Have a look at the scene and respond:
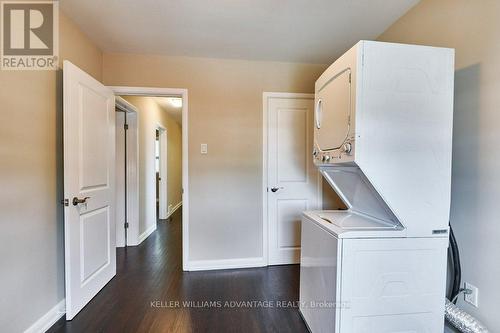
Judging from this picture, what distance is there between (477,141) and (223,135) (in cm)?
207

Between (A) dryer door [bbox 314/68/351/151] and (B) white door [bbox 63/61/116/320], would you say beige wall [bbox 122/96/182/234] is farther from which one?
(A) dryer door [bbox 314/68/351/151]

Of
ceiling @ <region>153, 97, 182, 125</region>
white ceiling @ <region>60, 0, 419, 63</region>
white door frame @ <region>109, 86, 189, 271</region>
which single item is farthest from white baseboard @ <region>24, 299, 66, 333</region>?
ceiling @ <region>153, 97, 182, 125</region>

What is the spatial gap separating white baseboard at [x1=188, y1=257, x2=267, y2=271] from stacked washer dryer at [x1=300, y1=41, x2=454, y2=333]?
56.8 inches

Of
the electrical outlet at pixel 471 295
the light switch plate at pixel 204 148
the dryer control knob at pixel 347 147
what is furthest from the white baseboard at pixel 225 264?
the dryer control knob at pixel 347 147

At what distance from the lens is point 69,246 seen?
1791 mm

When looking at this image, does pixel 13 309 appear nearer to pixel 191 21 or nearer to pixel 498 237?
pixel 191 21

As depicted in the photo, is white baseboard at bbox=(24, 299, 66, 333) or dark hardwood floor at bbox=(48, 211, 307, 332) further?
dark hardwood floor at bbox=(48, 211, 307, 332)

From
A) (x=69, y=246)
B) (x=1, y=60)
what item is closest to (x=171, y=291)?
(x=69, y=246)

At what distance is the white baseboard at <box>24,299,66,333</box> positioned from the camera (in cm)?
161

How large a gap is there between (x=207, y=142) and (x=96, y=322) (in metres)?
1.80

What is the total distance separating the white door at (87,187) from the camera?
180 centimetres

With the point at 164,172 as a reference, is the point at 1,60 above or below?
above

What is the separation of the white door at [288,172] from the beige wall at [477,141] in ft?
4.68

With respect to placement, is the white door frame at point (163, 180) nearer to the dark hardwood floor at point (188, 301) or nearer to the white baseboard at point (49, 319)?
the dark hardwood floor at point (188, 301)
